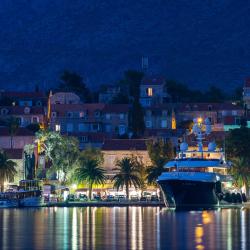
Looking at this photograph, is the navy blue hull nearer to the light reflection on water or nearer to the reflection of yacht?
the reflection of yacht

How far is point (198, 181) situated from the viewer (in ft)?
582

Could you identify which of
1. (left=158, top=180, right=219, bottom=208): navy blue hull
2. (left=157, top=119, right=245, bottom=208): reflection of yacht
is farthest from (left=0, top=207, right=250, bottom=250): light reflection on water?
(left=157, top=119, right=245, bottom=208): reflection of yacht

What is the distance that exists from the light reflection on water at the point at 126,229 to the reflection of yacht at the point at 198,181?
2.45 meters

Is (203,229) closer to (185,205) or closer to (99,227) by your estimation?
(99,227)

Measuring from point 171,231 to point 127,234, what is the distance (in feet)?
17.4

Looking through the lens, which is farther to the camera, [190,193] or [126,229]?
[190,193]

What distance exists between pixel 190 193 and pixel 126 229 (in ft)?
128

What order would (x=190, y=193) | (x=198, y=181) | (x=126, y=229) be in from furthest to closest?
(x=198, y=181)
(x=190, y=193)
(x=126, y=229)

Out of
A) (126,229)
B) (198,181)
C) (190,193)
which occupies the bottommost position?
(126,229)

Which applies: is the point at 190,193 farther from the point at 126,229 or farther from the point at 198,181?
the point at 126,229

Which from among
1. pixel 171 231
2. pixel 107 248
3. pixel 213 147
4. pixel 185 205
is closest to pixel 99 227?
pixel 171 231

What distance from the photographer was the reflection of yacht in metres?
177

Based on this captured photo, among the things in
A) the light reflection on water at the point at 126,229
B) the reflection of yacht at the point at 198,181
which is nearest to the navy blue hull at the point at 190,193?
the reflection of yacht at the point at 198,181

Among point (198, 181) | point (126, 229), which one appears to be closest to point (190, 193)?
point (198, 181)
